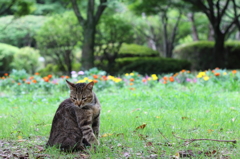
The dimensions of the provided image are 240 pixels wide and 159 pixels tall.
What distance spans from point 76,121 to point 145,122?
→ 61.9 inches

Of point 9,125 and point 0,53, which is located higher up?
point 0,53

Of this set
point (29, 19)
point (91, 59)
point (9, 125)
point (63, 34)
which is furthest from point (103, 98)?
point (29, 19)

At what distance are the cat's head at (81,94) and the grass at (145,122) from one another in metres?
0.54

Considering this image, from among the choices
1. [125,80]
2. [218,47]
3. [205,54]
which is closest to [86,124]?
[125,80]

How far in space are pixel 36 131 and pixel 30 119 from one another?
2.97ft

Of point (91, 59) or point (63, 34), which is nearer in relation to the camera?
point (91, 59)

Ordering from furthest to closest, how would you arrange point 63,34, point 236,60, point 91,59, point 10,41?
point 10,41 < point 236,60 < point 63,34 < point 91,59

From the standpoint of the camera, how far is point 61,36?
49.7ft

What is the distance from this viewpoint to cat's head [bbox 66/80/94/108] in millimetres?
3166

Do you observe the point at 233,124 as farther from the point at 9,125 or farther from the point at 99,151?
the point at 9,125

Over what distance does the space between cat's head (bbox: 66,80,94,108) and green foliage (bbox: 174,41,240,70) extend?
1398cm

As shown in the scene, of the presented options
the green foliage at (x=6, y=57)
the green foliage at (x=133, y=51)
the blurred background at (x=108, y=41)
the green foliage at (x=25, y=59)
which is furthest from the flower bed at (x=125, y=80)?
the green foliage at (x=25, y=59)

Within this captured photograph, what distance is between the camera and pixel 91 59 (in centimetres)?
1229

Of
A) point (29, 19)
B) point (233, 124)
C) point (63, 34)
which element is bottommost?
point (233, 124)
